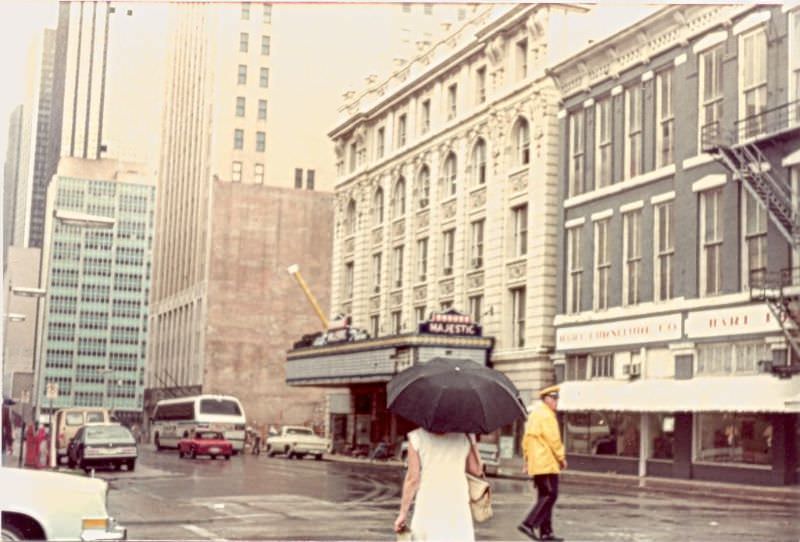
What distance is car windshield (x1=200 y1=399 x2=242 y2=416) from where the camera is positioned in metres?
44.3

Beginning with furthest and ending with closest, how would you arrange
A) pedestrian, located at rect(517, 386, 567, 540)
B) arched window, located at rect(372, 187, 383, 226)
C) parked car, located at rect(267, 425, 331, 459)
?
parked car, located at rect(267, 425, 331, 459), arched window, located at rect(372, 187, 383, 226), pedestrian, located at rect(517, 386, 567, 540)

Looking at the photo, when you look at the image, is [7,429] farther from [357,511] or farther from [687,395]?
[687,395]

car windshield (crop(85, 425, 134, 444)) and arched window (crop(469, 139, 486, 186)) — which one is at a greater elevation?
arched window (crop(469, 139, 486, 186))

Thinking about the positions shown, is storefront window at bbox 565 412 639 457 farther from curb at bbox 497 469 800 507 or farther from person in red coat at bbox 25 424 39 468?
person in red coat at bbox 25 424 39 468

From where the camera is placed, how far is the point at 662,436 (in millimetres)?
35094

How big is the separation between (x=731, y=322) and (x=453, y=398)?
2362 cm

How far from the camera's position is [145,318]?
1008 inches

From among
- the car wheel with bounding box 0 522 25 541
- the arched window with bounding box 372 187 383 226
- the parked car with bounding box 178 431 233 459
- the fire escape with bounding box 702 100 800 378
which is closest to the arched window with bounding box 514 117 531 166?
the arched window with bounding box 372 187 383 226

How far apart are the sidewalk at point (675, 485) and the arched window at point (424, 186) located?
9.32m

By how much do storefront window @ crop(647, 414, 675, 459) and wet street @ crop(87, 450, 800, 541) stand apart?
11.8 ft

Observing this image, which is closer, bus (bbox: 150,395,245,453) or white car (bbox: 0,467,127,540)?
white car (bbox: 0,467,127,540)

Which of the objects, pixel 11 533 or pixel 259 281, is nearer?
pixel 11 533

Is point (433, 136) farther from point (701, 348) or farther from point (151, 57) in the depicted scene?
point (151, 57)

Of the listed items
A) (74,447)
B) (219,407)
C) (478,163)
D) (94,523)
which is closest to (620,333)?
(478,163)
